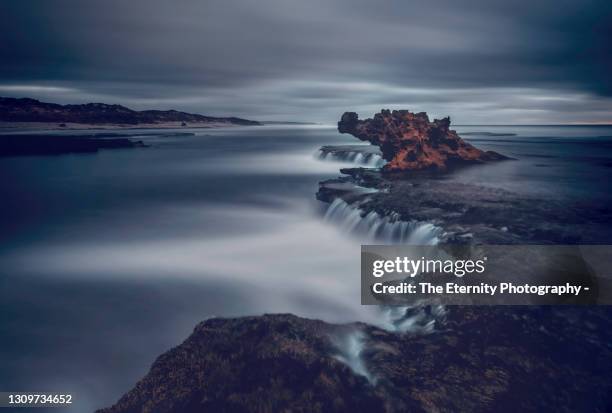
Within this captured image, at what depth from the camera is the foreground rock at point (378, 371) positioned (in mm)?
5730

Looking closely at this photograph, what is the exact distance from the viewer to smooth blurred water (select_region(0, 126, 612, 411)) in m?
9.38

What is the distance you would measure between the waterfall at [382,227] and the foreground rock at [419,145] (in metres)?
9.73

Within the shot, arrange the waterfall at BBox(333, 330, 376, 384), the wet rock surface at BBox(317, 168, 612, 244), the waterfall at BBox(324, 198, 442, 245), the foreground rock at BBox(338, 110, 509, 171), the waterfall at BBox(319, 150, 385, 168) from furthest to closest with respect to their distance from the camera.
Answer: the waterfall at BBox(319, 150, 385, 168), the foreground rock at BBox(338, 110, 509, 171), the waterfall at BBox(324, 198, 442, 245), the wet rock surface at BBox(317, 168, 612, 244), the waterfall at BBox(333, 330, 376, 384)

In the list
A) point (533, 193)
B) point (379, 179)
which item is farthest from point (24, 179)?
point (533, 193)

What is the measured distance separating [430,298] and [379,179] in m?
15.7

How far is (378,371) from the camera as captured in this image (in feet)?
21.0

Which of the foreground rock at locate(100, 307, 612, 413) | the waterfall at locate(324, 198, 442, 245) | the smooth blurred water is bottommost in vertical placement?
the smooth blurred water

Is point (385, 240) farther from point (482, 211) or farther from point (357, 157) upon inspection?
point (357, 157)

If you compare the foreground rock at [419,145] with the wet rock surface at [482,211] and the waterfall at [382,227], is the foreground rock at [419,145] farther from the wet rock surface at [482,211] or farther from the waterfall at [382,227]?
the waterfall at [382,227]

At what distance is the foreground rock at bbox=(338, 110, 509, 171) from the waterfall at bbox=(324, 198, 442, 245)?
31.9 ft

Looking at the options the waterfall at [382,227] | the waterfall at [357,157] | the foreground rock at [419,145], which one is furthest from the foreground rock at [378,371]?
the waterfall at [357,157]

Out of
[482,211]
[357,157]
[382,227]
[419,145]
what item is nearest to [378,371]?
[382,227]

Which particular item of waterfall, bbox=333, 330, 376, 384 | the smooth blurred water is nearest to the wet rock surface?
the smooth blurred water

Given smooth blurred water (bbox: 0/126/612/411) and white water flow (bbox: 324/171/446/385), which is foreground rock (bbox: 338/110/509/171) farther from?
white water flow (bbox: 324/171/446/385)
